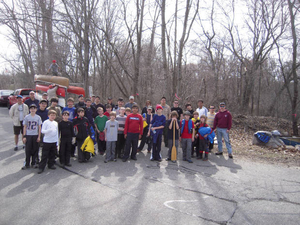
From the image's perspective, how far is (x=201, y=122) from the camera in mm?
7219

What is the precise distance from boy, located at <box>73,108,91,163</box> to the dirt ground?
204 inches

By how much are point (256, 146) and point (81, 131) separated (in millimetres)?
8003

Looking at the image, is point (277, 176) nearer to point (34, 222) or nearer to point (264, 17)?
point (34, 222)

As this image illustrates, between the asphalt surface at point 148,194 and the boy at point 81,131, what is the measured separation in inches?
11.3

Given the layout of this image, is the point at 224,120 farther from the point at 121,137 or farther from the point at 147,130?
the point at 121,137

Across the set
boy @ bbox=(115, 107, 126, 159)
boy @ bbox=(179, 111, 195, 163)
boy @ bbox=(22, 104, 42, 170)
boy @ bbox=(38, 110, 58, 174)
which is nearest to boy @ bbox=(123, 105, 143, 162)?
boy @ bbox=(115, 107, 126, 159)

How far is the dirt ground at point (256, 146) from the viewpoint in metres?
7.36

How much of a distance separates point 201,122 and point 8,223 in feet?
19.0

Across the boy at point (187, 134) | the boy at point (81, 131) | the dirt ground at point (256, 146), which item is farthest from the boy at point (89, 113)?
the dirt ground at point (256, 146)

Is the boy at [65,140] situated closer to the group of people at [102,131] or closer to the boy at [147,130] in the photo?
the group of people at [102,131]

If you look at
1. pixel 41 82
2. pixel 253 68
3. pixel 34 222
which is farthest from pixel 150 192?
pixel 253 68

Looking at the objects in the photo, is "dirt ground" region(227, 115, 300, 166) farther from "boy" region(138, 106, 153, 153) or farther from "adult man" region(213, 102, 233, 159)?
"boy" region(138, 106, 153, 153)

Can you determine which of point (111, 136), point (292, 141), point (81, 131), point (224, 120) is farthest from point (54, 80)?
point (292, 141)

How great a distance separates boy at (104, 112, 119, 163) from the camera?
649 cm
